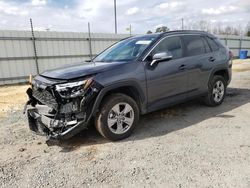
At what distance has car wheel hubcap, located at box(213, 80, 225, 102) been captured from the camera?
5.66 meters

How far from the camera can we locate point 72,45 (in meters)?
13.4

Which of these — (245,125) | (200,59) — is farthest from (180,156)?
(200,59)

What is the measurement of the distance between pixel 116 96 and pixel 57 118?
0.99 meters

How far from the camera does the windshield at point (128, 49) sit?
4.36 m

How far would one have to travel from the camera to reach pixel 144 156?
3387 millimetres

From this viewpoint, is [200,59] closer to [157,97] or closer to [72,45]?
[157,97]

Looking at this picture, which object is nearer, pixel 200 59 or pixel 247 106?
pixel 200 59

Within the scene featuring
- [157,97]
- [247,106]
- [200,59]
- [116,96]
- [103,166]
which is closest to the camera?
[103,166]

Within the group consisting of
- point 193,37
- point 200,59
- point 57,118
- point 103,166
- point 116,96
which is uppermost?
point 193,37

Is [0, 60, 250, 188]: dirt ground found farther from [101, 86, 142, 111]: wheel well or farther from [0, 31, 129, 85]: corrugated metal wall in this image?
[0, 31, 129, 85]: corrugated metal wall

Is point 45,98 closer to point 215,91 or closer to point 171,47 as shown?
point 171,47

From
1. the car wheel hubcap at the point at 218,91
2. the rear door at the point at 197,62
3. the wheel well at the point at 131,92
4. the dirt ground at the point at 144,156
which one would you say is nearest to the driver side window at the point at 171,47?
the rear door at the point at 197,62

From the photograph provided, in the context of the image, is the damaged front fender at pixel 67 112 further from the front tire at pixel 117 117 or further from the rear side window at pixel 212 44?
the rear side window at pixel 212 44

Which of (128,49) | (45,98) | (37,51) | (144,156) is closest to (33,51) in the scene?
(37,51)
